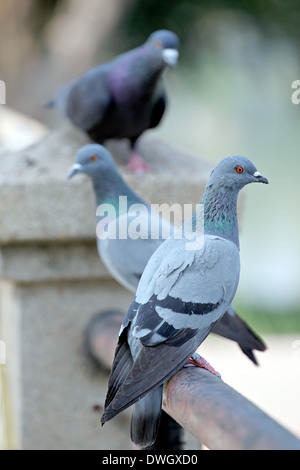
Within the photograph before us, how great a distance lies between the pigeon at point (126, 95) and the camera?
175 centimetres

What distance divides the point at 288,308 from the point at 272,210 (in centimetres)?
104

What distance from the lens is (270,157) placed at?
21.9 feet

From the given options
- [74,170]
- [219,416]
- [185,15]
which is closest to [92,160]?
[74,170]

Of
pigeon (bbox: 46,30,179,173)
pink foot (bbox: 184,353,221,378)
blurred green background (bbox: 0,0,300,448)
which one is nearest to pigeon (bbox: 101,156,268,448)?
pink foot (bbox: 184,353,221,378)

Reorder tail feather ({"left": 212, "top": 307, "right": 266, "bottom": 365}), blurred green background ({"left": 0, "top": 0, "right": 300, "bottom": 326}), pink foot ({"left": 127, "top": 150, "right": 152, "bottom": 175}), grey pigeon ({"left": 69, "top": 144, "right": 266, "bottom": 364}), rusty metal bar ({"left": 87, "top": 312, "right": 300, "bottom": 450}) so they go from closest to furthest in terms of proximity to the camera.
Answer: rusty metal bar ({"left": 87, "top": 312, "right": 300, "bottom": 450})
tail feather ({"left": 212, "top": 307, "right": 266, "bottom": 365})
grey pigeon ({"left": 69, "top": 144, "right": 266, "bottom": 364})
pink foot ({"left": 127, "top": 150, "right": 152, "bottom": 175})
blurred green background ({"left": 0, "top": 0, "right": 300, "bottom": 326})

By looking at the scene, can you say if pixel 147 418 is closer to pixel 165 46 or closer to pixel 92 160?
pixel 92 160

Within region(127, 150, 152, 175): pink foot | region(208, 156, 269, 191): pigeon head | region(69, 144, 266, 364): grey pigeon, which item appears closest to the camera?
region(208, 156, 269, 191): pigeon head

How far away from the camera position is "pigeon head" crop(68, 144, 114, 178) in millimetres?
1478

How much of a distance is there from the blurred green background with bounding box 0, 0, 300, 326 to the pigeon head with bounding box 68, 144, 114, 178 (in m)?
2.96

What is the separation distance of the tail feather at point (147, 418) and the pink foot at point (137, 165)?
2.46 feet

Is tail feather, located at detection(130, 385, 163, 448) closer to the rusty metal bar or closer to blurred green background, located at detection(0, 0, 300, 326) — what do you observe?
the rusty metal bar

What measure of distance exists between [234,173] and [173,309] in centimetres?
25
